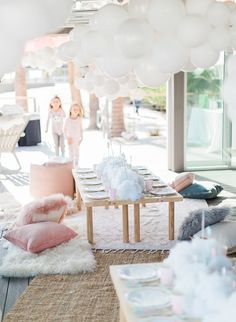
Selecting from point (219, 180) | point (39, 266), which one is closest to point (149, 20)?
point (39, 266)

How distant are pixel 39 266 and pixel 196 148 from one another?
16.4ft

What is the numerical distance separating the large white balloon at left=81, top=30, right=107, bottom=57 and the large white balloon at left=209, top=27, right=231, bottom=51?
2.19 ft

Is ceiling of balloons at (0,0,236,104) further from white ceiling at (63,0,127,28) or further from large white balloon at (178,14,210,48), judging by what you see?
white ceiling at (63,0,127,28)

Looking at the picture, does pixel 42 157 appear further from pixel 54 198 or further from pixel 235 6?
pixel 235 6

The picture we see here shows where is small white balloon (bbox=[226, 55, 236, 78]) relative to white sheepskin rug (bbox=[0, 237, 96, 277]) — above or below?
above

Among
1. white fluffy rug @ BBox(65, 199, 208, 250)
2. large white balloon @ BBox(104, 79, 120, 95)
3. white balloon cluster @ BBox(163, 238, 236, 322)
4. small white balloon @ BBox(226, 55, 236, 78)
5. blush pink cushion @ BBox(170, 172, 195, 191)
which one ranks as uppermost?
small white balloon @ BBox(226, 55, 236, 78)

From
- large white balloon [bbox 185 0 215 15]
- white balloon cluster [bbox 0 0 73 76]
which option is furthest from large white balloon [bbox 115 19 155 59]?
white balloon cluster [bbox 0 0 73 76]

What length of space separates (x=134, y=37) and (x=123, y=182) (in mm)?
2117

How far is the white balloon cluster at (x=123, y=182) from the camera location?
4820 mm

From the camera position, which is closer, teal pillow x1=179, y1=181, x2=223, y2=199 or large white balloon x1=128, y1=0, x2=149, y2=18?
large white balloon x1=128, y1=0, x2=149, y2=18

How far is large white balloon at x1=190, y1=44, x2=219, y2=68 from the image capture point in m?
3.50

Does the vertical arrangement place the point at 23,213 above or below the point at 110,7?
below

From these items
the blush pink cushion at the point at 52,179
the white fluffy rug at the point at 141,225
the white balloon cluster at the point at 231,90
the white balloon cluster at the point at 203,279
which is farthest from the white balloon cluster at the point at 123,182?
the white balloon cluster at the point at 231,90

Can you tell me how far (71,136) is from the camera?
8172 mm
